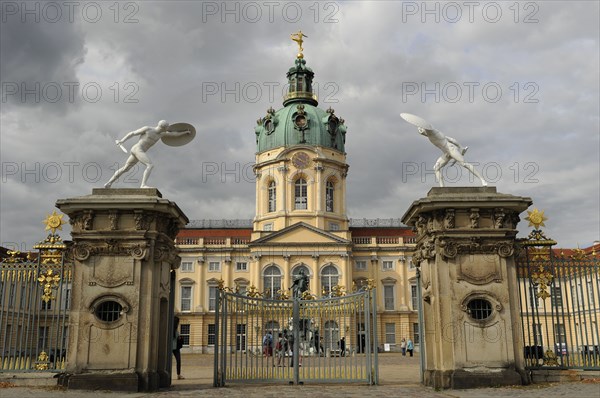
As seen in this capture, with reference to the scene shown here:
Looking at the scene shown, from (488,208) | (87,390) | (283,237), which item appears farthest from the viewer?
(283,237)

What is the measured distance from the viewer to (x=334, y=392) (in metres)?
14.2

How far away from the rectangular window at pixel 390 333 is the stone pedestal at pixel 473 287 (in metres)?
44.5

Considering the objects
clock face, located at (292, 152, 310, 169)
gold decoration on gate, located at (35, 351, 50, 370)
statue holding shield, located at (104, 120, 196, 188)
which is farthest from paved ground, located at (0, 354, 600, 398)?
clock face, located at (292, 152, 310, 169)

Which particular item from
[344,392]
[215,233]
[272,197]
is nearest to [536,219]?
[344,392]

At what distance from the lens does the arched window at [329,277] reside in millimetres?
57750

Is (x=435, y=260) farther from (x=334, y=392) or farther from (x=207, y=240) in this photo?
(x=207, y=240)

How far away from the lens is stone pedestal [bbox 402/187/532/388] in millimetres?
14539

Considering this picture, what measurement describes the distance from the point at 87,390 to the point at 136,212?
13.6 feet

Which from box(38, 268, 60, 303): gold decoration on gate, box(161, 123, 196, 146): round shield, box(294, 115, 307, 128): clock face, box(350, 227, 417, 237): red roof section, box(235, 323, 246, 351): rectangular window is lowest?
box(235, 323, 246, 351): rectangular window

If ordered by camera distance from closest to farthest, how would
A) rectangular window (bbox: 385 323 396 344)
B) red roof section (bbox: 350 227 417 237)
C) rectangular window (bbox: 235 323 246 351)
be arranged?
rectangular window (bbox: 235 323 246 351)
rectangular window (bbox: 385 323 396 344)
red roof section (bbox: 350 227 417 237)

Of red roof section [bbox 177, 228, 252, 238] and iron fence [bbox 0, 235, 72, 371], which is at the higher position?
red roof section [bbox 177, 228, 252, 238]

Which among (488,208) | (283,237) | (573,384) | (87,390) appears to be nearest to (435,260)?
(488,208)

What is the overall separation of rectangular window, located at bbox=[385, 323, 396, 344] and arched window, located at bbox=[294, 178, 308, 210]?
13845 millimetres

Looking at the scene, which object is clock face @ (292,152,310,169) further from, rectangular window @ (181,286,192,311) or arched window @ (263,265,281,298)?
rectangular window @ (181,286,192,311)
